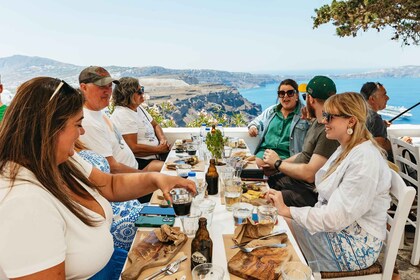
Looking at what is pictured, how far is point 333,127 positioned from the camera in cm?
177

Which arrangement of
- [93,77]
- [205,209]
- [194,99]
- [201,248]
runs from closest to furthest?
1. [201,248]
2. [205,209]
3. [93,77]
4. [194,99]

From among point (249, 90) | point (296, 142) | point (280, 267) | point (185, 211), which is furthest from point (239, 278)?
point (249, 90)

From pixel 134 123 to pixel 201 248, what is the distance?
246 centimetres

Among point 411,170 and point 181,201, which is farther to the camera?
point 411,170

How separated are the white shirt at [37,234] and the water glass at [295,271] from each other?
65 centimetres

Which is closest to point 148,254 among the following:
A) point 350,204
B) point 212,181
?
point 212,181

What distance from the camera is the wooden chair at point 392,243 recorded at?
1.48 metres

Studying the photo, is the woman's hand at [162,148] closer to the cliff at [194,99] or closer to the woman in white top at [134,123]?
the woman in white top at [134,123]

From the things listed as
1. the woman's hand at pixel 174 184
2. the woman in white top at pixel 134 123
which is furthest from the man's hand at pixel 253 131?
the woman's hand at pixel 174 184

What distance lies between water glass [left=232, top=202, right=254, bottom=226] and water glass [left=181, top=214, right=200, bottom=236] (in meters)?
0.21

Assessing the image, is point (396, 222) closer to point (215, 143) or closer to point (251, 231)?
point (251, 231)

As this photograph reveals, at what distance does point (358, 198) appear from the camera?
1.48 metres

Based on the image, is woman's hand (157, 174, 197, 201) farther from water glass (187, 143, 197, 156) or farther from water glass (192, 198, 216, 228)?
water glass (187, 143, 197, 156)

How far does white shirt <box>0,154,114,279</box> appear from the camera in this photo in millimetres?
848
